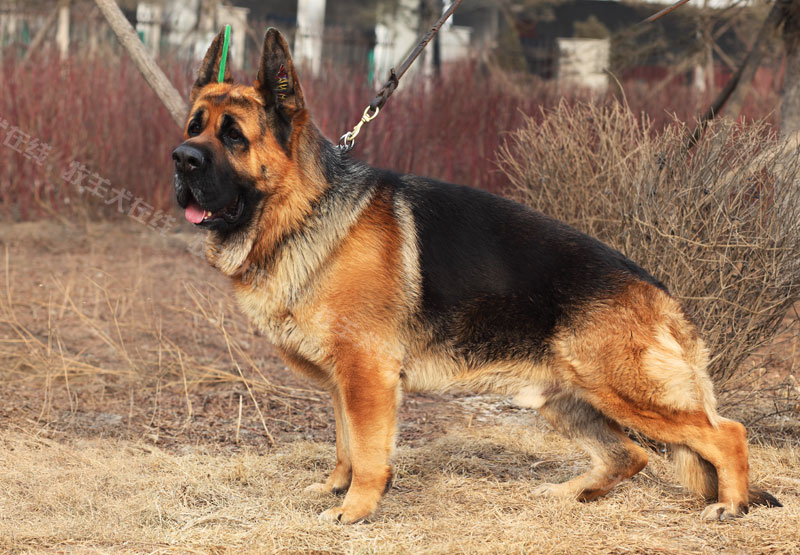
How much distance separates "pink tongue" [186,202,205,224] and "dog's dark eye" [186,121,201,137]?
315mm

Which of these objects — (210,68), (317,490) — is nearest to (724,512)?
(317,490)

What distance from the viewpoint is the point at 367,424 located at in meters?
3.48

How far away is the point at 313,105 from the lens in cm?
1071

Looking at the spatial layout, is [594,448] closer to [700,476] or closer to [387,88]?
[700,476]

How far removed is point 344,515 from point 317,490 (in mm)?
492

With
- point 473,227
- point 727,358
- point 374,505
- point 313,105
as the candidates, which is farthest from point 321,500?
point 313,105

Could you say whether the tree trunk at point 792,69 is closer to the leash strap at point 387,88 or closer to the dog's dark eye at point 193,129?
the leash strap at point 387,88

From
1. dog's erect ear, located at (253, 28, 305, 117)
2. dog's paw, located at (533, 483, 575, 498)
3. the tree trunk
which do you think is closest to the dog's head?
dog's erect ear, located at (253, 28, 305, 117)

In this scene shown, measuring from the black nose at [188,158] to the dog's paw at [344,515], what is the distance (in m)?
1.60

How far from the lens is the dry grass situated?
3273 millimetres

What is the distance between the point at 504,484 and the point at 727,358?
5.28 feet

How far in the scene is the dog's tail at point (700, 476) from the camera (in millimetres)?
3654

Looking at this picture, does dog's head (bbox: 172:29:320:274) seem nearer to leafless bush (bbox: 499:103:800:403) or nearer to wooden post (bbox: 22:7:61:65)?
leafless bush (bbox: 499:103:800:403)

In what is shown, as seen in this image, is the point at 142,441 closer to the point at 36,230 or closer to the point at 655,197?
the point at 655,197
